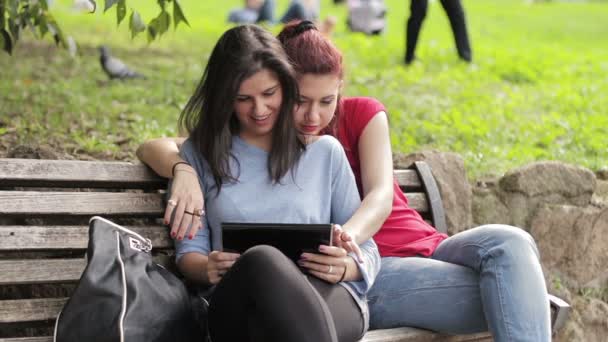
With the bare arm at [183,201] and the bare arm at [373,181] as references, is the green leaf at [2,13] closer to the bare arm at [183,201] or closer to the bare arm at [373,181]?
the bare arm at [183,201]

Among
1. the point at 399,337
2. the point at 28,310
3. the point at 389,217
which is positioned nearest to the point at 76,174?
the point at 28,310

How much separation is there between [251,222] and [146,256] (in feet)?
1.24

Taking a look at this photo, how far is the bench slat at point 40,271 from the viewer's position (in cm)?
296

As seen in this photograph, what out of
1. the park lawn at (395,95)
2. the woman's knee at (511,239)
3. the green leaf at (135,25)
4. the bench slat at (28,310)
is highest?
the green leaf at (135,25)

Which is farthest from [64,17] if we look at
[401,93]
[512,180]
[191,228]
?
[191,228]

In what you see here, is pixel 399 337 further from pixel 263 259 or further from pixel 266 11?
pixel 266 11

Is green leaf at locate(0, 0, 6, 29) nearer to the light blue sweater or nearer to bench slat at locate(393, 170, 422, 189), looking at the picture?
the light blue sweater

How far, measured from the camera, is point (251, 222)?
115 inches

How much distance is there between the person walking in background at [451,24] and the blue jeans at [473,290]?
445 cm

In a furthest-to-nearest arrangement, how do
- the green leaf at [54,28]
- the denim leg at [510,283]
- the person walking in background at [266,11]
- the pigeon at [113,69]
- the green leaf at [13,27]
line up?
1. the person walking in background at [266,11]
2. the pigeon at [113,69]
3. the green leaf at [54,28]
4. the green leaf at [13,27]
5. the denim leg at [510,283]

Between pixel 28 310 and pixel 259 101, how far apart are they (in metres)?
1.04

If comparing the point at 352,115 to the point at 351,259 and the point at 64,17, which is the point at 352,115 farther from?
the point at 64,17

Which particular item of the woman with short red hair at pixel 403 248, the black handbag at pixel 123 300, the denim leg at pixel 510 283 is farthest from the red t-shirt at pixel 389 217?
the black handbag at pixel 123 300

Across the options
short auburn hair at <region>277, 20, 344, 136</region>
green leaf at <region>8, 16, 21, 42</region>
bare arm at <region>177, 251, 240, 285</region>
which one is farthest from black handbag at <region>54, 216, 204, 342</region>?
green leaf at <region>8, 16, 21, 42</region>
